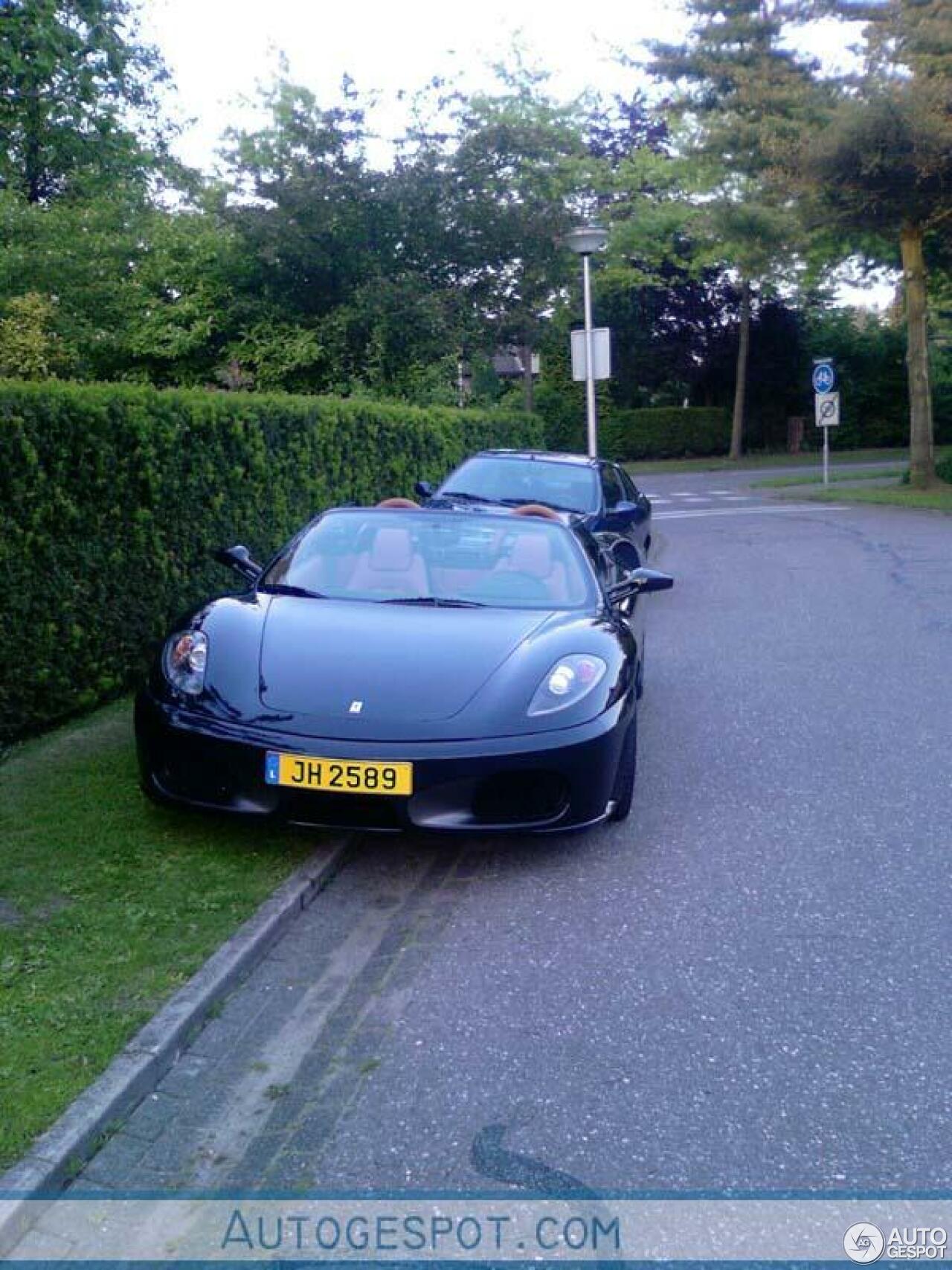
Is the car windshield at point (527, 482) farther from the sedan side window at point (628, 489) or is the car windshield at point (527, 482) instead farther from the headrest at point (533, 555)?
the headrest at point (533, 555)

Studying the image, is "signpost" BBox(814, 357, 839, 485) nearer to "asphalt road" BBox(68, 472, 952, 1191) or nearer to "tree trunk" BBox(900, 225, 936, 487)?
"tree trunk" BBox(900, 225, 936, 487)

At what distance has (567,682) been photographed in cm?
514

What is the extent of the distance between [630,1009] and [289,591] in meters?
2.95

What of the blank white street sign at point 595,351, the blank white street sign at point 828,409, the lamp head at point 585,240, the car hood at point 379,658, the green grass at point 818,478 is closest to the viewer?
the car hood at point 379,658

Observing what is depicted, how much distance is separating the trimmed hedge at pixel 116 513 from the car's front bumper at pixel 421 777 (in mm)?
1900

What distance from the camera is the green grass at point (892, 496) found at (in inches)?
977

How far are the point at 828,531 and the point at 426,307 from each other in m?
7.31

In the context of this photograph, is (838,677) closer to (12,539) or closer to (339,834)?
(339,834)

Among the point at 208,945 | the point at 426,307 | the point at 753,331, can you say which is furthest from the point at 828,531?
the point at 753,331

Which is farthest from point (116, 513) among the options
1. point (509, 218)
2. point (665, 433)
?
point (665, 433)

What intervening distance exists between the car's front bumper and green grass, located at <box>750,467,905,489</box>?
28.6 meters

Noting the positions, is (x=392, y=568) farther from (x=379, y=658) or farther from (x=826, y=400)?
(x=826, y=400)

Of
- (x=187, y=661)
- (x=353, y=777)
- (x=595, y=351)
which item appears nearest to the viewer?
(x=353, y=777)

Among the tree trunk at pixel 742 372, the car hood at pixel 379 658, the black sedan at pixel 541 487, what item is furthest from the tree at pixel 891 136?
the car hood at pixel 379 658
